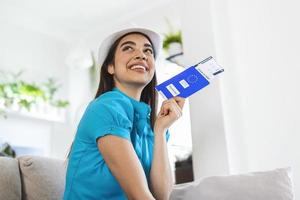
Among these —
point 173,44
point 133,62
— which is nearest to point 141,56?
point 133,62

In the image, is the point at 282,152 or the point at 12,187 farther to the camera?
the point at 282,152

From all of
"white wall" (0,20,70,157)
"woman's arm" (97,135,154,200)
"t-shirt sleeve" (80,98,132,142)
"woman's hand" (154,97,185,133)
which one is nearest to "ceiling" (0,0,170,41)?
"white wall" (0,20,70,157)

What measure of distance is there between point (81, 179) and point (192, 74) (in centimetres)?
44

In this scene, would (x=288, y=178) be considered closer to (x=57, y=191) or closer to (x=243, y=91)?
(x=243, y=91)

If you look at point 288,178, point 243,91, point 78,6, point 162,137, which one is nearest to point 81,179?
point 162,137

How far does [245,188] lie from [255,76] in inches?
24.5

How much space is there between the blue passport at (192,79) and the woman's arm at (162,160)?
0.06 meters

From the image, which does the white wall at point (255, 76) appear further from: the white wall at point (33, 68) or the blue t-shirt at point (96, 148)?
the white wall at point (33, 68)

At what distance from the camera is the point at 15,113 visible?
2777 mm

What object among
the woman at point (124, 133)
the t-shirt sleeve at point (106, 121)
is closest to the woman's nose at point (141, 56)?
the woman at point (124, 133)

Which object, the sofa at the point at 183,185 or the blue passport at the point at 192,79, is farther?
the blue passport at the point at 192,79

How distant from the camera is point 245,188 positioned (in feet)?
3.20

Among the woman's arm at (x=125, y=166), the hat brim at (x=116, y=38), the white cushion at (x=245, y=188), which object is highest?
the hat brim at (x=116, y=38)

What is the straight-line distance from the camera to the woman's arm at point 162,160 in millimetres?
1070
